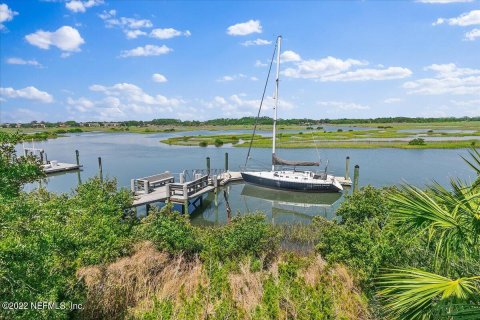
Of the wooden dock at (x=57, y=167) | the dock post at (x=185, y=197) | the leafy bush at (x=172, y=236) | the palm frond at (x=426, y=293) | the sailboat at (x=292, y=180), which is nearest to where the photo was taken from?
the palm frond at (x=426, y=293)

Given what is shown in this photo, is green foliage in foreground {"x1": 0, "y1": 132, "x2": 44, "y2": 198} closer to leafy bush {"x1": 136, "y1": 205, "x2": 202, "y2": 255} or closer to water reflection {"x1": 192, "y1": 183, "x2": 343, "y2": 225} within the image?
leafy bush {"x1": 136, "y1": 205, "x2": 202, "y2": 255}

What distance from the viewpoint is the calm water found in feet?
70.7

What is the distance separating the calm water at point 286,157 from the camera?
21547 millimetres

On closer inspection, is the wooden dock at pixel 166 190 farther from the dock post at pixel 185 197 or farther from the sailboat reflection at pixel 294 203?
the sailboat reflection at pixel 294 203

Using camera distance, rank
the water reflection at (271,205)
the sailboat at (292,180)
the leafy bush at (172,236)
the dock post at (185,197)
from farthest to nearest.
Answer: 1. the sailboat at (292,180)
2. the water reflection at (271,205)
3. the dock post at (185,197)
4. the leafy bush at (172,236)

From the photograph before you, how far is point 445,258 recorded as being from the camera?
3.78 metres

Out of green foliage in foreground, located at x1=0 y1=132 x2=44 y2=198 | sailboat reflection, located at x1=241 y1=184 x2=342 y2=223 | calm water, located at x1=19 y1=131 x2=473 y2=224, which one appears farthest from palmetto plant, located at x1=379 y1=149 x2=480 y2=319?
sailboat reflection, located at x1=241 y1=184 x2=342 y2=223

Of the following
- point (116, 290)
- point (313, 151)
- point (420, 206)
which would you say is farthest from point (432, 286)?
point (313, 151)

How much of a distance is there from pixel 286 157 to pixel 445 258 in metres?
39.2

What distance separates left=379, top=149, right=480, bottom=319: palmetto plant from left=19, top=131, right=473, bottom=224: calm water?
10.2m

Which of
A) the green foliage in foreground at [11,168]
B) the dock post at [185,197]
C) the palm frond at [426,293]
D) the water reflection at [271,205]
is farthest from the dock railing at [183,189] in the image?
the palm frond at [426,293]

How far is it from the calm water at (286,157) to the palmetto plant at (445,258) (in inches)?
400

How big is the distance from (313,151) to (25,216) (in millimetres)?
45460

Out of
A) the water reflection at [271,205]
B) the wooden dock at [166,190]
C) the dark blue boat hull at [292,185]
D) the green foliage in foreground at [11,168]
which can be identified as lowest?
the water reflection at [271,205]
